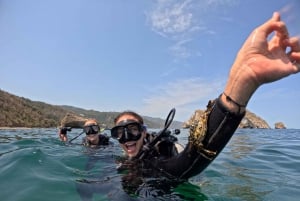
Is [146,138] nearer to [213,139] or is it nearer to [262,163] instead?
[213,139]

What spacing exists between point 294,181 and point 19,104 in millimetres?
84087

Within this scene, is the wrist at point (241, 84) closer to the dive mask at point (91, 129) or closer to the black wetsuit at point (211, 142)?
the black wetsuit at point (211, 142)

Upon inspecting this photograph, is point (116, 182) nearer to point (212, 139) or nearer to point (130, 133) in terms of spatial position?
point (130, 133)

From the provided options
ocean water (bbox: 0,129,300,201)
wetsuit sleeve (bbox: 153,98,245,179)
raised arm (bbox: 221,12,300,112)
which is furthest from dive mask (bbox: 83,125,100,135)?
raised arm (bbox: 221,12,300,112)

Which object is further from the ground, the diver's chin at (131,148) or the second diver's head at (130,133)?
the second diver's head at (130,133)

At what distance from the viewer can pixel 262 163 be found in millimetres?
7773

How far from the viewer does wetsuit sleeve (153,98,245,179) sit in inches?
102

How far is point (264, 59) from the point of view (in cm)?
213

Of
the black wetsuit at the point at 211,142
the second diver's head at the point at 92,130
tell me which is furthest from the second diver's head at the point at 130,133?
the second diver's head at the point at 92,130

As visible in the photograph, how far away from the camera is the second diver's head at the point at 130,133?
4195mm

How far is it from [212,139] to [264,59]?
2.85 feet

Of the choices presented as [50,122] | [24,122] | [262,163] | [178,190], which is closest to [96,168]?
[178,190]

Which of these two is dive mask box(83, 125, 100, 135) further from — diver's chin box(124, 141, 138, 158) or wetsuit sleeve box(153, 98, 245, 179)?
wetsuit sleeve box(153, 98, 245, 179)

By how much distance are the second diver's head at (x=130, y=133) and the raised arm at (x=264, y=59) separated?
207 centimetres
